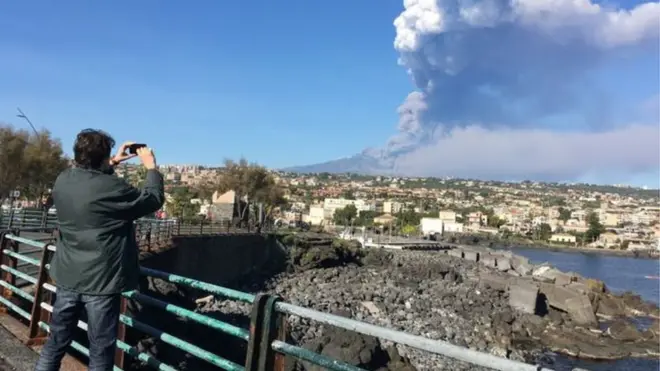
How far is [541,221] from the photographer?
194 m

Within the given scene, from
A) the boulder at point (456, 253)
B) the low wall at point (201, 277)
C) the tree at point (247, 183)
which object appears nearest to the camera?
the low wall at point (201, 277)

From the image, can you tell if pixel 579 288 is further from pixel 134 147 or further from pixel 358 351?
pixel 134 147

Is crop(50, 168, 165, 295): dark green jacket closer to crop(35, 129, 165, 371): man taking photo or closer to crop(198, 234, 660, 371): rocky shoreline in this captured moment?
crop(35, 129, 165, 371): man taking photo

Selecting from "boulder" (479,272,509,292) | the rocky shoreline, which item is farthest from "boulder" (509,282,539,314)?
"boulder" (479,272,509,292)

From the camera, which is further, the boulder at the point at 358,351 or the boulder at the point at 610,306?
the boulder at the point at 610,306

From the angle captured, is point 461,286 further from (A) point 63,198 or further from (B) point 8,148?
(A) point 63,198

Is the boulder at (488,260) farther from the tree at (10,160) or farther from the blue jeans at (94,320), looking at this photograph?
the blue jeans at (94,320)

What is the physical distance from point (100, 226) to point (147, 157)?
1.89 ft

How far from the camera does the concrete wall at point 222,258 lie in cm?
2500

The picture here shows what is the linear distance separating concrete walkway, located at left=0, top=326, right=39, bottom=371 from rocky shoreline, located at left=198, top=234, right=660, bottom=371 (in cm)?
1007

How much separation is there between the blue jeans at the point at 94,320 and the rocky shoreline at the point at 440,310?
1167cm

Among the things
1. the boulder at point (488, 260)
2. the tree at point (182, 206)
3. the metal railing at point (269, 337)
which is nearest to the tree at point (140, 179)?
the metal railing at point (269, 337)

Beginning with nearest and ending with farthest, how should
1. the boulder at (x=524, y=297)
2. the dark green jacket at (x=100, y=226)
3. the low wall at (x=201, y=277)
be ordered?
the dark green jacket at (x=100, y=226) → the low wall at (x=201, y=277) → the boulder at (x=524, y=297)

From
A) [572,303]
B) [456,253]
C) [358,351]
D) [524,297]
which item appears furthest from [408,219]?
[358,351]
